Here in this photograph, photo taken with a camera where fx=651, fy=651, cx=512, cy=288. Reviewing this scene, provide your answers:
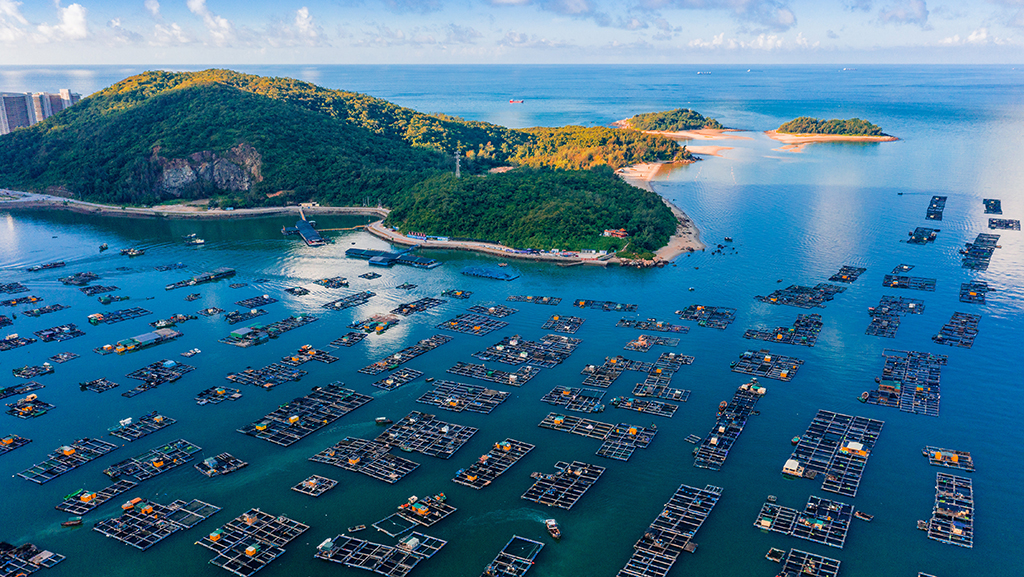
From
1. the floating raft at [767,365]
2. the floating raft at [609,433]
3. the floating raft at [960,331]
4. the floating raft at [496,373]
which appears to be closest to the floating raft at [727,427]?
the floating raft at [767,365]

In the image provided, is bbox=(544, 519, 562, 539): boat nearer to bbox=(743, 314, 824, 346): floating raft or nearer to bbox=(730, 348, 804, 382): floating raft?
bbox=(730, 348, 804, 382): floating raft

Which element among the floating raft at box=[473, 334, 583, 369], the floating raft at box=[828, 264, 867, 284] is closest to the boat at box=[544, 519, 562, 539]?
the floating raft at box=[473, 334, 583, 369]

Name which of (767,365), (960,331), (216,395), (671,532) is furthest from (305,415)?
(960,331)

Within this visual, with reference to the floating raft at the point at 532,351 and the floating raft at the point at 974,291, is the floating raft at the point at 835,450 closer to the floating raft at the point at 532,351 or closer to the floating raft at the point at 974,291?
the floating raft at the point at 532,351

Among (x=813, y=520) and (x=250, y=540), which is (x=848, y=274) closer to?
(x=813, y=520)

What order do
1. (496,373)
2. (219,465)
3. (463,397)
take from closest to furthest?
(219,465)
(463,397)
(496,373)
